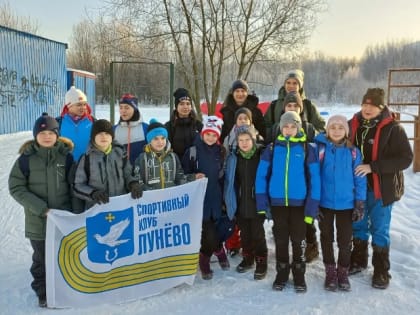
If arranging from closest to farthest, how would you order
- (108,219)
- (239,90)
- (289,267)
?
(108,219)
(289,267)
(239,90)

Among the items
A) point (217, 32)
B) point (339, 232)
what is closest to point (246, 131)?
point (339, 232)

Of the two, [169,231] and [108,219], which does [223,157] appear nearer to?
[169,231]

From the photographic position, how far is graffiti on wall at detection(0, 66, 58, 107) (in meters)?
13.0

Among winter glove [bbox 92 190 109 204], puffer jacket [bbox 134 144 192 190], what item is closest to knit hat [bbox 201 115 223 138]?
puffer jacket [bbox 134 144 192 190]

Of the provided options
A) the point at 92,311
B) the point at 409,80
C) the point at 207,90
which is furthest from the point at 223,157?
the point at 409,80

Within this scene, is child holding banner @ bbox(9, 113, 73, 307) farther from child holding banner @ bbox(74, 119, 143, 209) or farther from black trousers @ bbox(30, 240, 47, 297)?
child holding banner @ bbox(74, 119, 143, 209)

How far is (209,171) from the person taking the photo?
3.94 metres

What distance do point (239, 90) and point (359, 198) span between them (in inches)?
70.9

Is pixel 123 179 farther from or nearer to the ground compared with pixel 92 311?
farther from the ground

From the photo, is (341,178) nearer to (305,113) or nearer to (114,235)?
(305,113)

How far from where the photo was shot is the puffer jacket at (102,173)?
3.33 metres

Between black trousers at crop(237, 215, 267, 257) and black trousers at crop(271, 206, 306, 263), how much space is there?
251 mm

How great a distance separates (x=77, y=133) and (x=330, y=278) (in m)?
2.84

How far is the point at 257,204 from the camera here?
3.63 m
